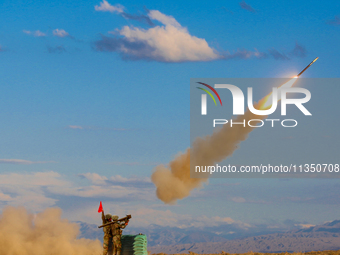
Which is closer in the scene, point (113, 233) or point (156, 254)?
point (113, 233)


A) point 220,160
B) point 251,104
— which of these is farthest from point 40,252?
point 251,104

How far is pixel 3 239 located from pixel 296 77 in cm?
3142

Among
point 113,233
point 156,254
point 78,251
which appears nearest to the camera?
point 113,233

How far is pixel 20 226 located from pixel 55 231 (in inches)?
139

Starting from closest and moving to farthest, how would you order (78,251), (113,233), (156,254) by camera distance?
(113,233) < (156,254) < (78,251)

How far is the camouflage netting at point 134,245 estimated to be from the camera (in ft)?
146

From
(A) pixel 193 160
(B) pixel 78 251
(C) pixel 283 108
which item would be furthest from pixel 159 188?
(C) pixel 283 108

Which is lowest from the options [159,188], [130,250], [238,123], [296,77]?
[130,250]

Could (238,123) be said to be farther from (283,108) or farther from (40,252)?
(40,252)

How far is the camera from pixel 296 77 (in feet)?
190

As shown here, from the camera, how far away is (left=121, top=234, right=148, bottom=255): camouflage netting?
44406 millimetres

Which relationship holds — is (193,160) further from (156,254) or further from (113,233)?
(113,233)

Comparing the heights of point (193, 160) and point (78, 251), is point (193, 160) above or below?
above

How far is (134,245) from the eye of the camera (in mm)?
44594
